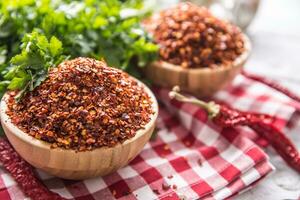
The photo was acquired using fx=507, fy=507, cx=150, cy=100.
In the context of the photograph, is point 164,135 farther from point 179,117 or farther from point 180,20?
point 180,20

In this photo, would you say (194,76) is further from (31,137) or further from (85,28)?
(31,137)

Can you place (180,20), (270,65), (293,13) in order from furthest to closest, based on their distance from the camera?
(293,13) → (270,65) → (180,20)

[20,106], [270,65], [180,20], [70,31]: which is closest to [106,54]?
[70,31]

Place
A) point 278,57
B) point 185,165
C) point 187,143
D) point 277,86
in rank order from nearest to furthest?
point 185,165
point 187,143
point 277,86
point 278,57

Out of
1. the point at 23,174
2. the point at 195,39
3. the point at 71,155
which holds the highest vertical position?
the point at 195,39

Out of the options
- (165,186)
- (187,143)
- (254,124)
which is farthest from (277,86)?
(165,186)

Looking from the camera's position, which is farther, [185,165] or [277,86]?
[277,86]
